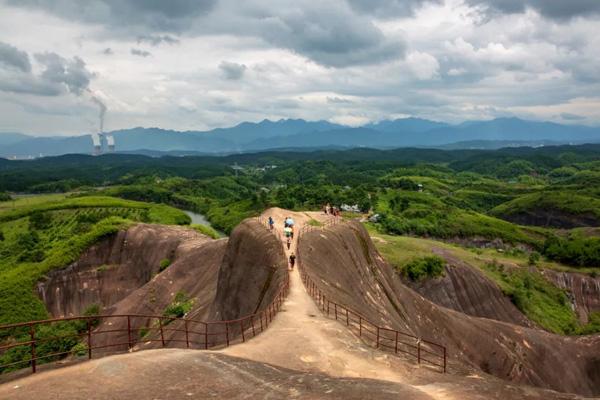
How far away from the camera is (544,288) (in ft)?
276

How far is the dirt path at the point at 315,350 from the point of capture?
1858 cm

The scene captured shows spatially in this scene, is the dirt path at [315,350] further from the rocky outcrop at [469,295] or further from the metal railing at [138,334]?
the rocky outcrop at [469,295]

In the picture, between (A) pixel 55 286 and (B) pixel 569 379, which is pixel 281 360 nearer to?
(B) pixel 569 379

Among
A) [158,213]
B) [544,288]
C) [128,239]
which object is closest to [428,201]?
[544,288]

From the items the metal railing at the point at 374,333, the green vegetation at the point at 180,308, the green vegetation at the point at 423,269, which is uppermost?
the metal railing at the point at 374,333

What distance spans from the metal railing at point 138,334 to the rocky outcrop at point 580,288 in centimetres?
7876

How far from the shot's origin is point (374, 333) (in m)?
23.8

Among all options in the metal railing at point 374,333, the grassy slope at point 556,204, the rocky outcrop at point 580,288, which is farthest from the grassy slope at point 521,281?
the grassy slope at point 556,204

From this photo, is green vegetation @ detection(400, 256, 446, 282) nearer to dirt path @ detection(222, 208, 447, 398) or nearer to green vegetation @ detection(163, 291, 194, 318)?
green vegetation @ detection(163, 291, 194, 318)

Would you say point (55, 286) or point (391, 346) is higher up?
point (391, 346)

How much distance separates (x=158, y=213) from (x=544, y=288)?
115m

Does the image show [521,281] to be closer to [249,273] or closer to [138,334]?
[249,273]

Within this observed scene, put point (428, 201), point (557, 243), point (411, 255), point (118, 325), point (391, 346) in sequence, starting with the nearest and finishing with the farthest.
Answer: point (391, 346) < point (118, 325) < point (411, 255) < point (557, 243) < point (428, 201)

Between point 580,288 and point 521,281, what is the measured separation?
15.3 meters
